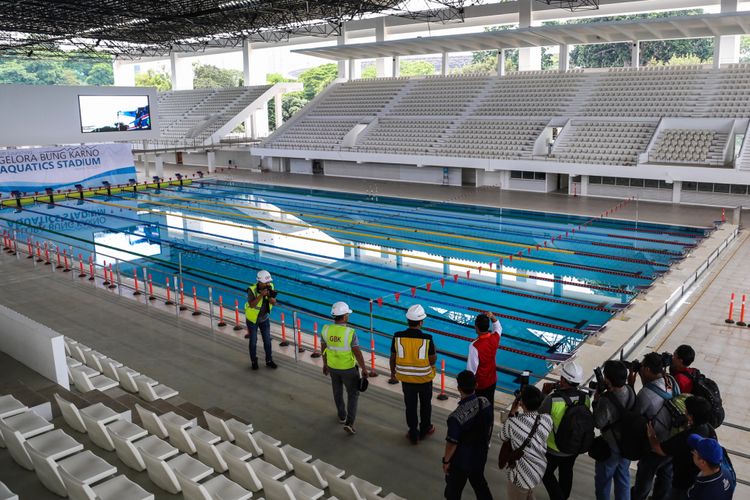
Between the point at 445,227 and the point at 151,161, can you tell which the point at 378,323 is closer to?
the point at 445,227

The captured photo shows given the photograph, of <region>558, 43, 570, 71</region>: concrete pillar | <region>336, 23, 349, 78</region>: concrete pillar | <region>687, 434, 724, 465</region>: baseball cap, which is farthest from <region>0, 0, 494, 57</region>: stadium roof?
<region>687, 434, 724, 465</region>: baseball cap

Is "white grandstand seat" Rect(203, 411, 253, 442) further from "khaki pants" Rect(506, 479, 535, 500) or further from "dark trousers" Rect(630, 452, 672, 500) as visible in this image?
"dark trousers" Rect(630, 452, 672, 500)

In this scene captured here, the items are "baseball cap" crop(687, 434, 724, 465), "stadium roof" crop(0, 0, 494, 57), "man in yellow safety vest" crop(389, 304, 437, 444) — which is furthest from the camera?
"stadium roof" crop(0, 0, 494, 57)

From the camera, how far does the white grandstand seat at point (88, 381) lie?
609cm

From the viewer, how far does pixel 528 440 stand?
3.86 metres

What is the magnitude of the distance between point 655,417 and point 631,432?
0.20 meters

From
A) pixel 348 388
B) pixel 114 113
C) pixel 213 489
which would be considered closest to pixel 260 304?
pixel 348 388

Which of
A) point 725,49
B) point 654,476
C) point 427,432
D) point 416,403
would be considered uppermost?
point 725,49

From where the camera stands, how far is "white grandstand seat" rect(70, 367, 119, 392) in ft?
20.0

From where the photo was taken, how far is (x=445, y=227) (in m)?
18.3

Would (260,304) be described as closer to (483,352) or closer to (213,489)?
(483,352)

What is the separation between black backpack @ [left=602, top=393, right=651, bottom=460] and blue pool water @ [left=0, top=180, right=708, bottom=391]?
12.9ft

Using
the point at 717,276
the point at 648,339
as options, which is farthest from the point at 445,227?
the point at 648,339

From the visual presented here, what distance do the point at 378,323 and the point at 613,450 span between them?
6728 millimetres
